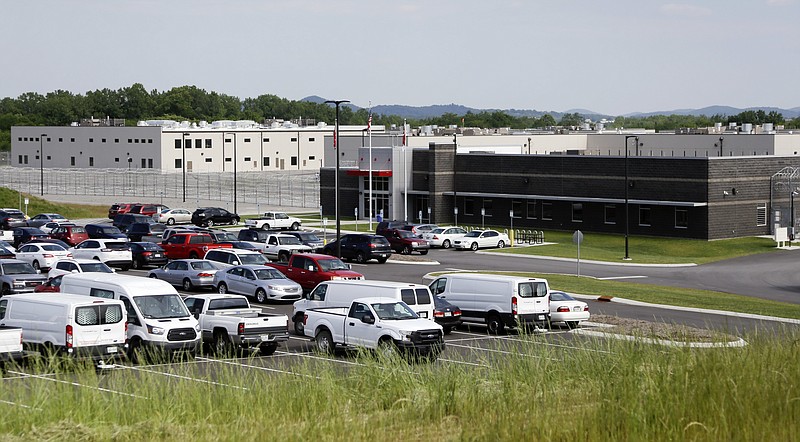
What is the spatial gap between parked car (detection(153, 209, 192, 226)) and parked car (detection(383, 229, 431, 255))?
27.7m

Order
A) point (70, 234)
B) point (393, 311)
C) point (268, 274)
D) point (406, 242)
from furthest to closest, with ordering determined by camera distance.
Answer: point (406, 242) < point (70, 234) < point (268, 274) < point (393, 311)

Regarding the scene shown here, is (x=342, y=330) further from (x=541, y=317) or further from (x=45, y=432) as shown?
(x=45, y=432)

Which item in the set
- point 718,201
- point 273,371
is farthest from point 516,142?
point 273,371

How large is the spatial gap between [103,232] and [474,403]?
4971cm

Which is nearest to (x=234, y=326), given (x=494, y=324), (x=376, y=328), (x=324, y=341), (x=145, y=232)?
(x=324, y=341)

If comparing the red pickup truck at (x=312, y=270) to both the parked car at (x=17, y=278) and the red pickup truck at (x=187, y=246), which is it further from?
the red pickup truck at (x=187, y=246)

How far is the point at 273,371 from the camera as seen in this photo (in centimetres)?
2262

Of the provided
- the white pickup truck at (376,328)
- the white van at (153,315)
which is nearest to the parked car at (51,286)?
the white van at (153,315)

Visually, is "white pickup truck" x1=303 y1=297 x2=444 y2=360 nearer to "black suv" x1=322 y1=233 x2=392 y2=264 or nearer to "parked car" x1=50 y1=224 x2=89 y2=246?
"black suv" x1=322 y1=233 x2=392 y2=264

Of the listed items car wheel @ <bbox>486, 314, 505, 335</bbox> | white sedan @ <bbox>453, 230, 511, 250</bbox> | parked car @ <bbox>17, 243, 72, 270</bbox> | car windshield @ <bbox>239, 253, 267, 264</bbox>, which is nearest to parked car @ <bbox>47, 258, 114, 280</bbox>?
car windshield @ <bbox>239, 253, 267, 264</bbox>

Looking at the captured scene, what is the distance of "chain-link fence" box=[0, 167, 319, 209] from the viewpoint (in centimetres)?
11162

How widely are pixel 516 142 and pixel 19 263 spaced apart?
78.5 metres

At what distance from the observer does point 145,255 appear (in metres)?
52.5

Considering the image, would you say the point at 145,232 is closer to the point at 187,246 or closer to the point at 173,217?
the point at 187,246
